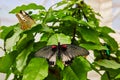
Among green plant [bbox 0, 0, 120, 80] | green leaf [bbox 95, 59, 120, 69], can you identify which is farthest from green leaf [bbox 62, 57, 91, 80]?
green leaf [bbox 95, 59, 120, 69]

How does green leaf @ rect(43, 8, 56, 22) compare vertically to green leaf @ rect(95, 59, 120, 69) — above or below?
above

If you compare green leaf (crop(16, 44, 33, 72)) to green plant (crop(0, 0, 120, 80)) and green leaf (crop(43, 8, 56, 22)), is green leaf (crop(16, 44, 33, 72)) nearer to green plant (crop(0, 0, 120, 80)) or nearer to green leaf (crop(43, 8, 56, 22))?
green plant (crop(0, 0, 120, 80))

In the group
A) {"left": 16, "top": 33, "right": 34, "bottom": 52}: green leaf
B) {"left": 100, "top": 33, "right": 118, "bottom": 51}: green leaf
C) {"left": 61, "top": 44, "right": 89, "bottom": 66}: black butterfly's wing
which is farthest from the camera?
{"left": 100, "top": 33, "right": 118, "bottom": 51}: green leaf

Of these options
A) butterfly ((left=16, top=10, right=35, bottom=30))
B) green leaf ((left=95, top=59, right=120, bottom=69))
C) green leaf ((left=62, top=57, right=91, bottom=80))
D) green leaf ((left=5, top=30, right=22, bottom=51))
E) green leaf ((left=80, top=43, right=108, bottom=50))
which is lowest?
Answer: green leaf ((left=95, top=59, right=120, bottom=69))

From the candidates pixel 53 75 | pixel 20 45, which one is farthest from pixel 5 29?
pixel 53 75

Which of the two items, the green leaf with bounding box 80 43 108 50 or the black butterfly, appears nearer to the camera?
the black butterfly

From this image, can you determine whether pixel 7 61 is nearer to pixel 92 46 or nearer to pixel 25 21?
pixel 25 21

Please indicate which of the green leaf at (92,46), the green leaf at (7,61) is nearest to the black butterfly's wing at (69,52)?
the green leaf at (92,46)
